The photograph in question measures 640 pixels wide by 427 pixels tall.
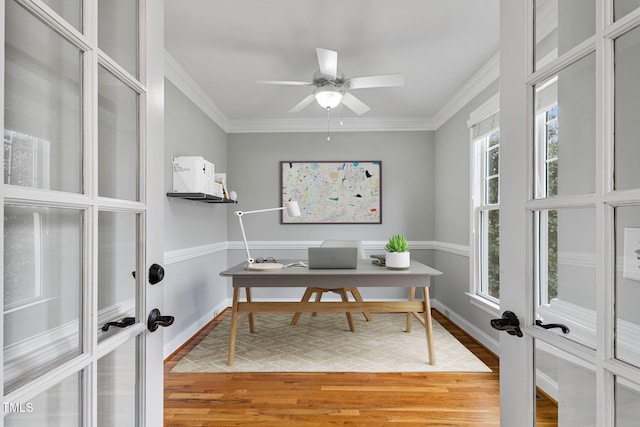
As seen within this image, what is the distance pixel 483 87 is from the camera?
3076mm

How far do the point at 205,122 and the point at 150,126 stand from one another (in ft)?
9.84

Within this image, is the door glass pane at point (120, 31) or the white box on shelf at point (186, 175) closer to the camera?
the door glass pane at point (120, 31)

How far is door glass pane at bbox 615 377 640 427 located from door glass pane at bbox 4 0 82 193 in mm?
1096

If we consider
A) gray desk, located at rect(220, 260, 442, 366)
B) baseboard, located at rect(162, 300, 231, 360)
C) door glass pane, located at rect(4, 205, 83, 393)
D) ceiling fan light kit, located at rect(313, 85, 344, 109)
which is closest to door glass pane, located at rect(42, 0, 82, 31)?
door glass pane, located at rect(4, 205, 83, 393)

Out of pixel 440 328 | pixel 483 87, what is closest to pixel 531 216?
pixel 483 87

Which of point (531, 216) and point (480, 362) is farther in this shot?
point (480, 362)

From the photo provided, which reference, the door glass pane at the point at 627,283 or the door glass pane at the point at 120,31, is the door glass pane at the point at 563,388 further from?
the door glass pane at the point at 120,31

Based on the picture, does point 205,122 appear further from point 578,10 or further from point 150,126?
point 578,10

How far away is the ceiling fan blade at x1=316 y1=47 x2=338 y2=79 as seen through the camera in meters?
2.23

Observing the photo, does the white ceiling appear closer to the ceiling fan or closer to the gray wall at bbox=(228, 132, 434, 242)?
the ceiling fan

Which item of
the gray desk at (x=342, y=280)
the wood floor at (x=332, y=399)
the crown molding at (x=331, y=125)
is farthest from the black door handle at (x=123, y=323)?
the crown molding at (x=331, y=125)

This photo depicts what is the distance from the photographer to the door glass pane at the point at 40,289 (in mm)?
591

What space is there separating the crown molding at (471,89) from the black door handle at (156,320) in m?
2.93

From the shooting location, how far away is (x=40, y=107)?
666 mm
